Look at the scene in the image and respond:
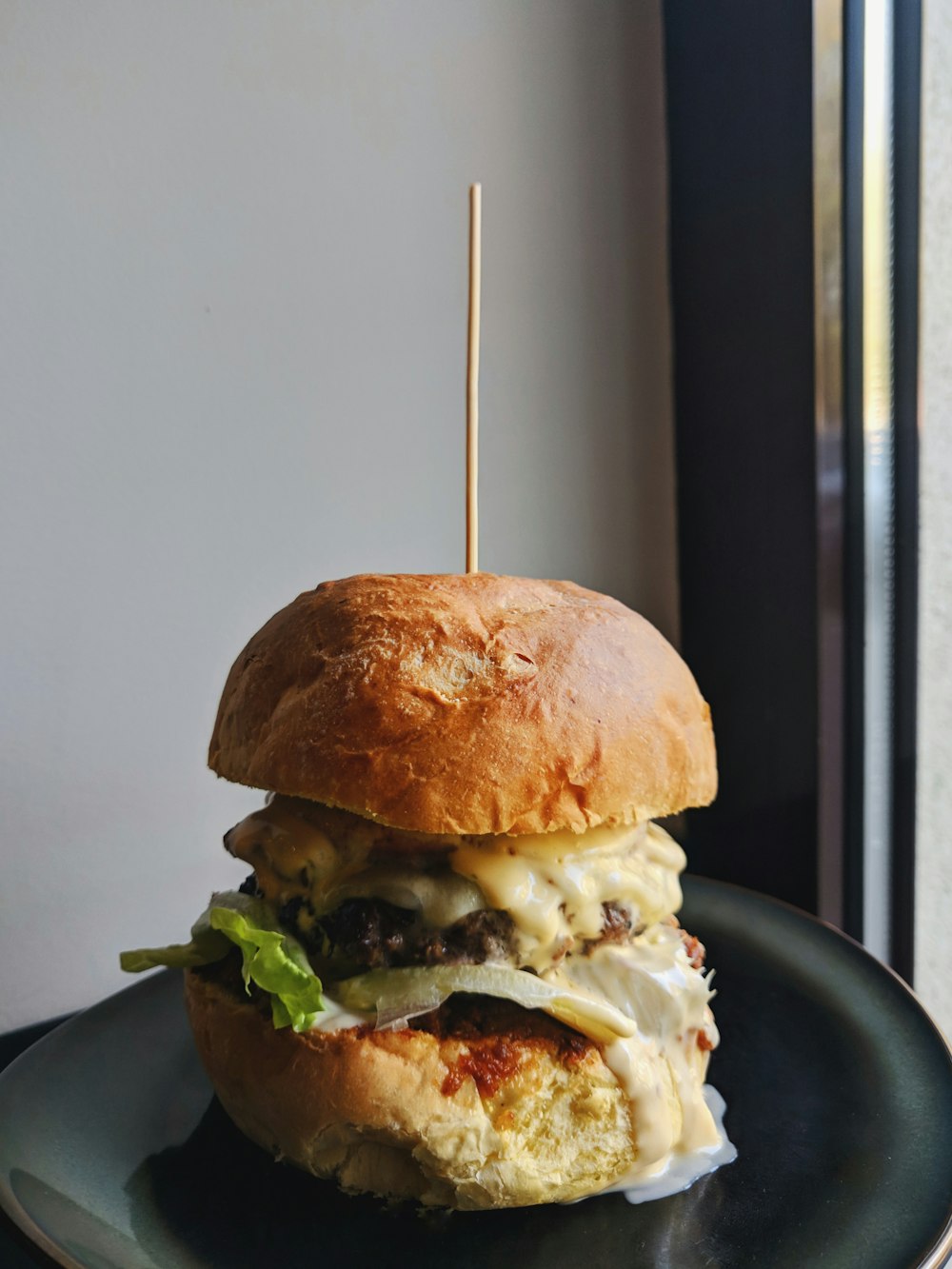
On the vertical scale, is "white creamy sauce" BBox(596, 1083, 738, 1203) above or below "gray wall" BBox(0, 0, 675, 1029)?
below

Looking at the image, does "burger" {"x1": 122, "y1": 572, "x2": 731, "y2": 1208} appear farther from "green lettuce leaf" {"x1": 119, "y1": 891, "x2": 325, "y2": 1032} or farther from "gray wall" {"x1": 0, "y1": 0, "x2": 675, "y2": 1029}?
"gray wall" {"x1": 0, "y1": 0, "x2": 675, "y2": 1029}

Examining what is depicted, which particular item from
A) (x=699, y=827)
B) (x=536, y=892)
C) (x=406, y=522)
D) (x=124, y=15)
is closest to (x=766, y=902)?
(x=699, y=827)

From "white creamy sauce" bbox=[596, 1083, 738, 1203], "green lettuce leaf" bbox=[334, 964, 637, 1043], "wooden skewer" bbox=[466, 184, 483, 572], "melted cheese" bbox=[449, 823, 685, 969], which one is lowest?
"white creamy sauce" bbox=[596, 1083, 738, 1203]

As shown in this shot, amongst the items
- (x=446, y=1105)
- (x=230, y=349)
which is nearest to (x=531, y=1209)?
(x=446, y=1105)

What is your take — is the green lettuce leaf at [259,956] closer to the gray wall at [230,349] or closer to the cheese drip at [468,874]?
the cheese drip at [468,874]

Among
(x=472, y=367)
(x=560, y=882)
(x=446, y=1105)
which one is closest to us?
(x=446, y=1105)

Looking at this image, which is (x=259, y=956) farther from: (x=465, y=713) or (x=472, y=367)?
(x=472, y=367)

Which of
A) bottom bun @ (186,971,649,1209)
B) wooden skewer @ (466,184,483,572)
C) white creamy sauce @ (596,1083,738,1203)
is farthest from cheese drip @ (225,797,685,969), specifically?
wooden skewer @ (466,184,483,572)

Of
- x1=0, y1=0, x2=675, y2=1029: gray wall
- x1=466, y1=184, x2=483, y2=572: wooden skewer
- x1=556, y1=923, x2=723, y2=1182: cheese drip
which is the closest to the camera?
x1=556, y1=923, x2=723, y2=1182: cheese drip
